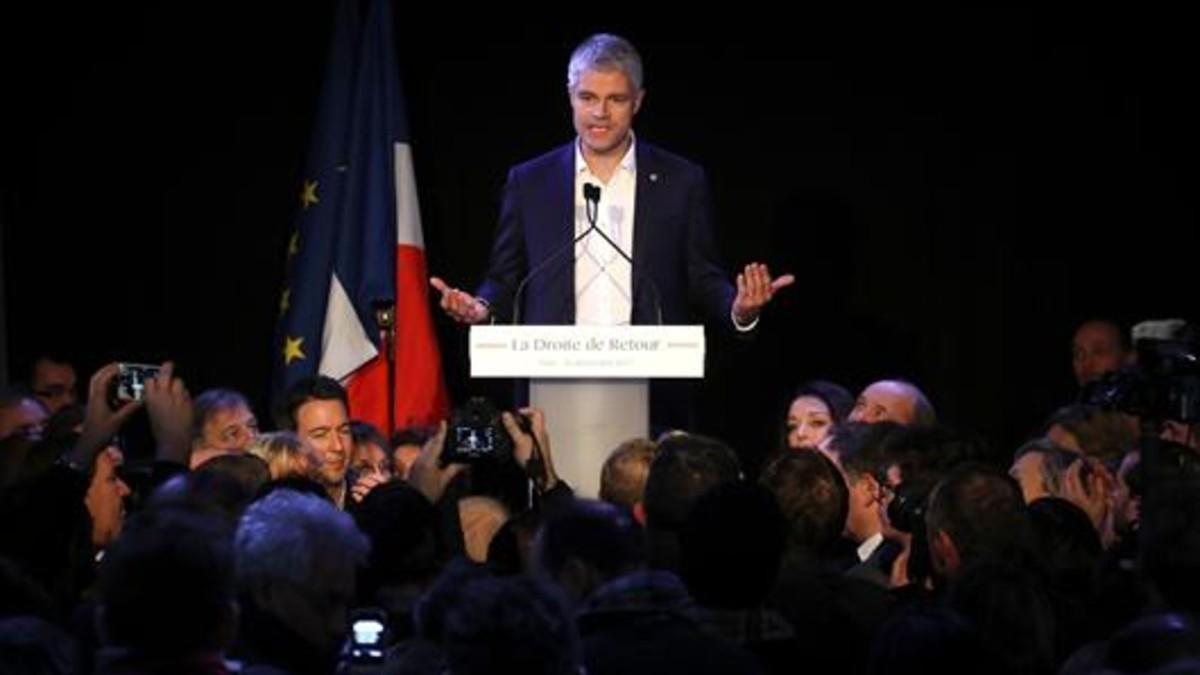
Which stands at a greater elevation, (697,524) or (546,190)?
(546,190)

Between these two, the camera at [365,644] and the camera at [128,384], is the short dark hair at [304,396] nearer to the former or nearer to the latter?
the camera at [128,384]

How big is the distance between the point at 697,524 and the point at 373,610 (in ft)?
2.06

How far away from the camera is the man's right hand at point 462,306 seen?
24.4 ft

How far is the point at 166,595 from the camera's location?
383cm

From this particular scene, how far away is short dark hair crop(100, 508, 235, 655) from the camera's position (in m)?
3.83

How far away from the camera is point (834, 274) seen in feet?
34.7

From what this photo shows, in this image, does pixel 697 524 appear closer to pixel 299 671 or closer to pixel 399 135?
pixel 299 671

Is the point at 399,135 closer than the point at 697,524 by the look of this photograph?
No

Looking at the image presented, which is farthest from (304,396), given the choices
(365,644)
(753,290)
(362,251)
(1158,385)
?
(365,644)

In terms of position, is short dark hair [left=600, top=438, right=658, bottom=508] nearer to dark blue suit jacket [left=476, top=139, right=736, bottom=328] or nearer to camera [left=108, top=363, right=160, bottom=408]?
camera [left=108, top=363, right=160, bottom=408]

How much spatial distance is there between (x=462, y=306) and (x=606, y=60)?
3.34ft

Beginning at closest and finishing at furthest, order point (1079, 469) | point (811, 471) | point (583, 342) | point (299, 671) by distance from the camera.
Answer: point (299, 671) → point (811, 471) → point (1079, 469) → point (583, 342)

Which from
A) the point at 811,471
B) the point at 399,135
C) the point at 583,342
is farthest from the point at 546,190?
the point at 811,471

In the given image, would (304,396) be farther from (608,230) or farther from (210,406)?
(608,230)
